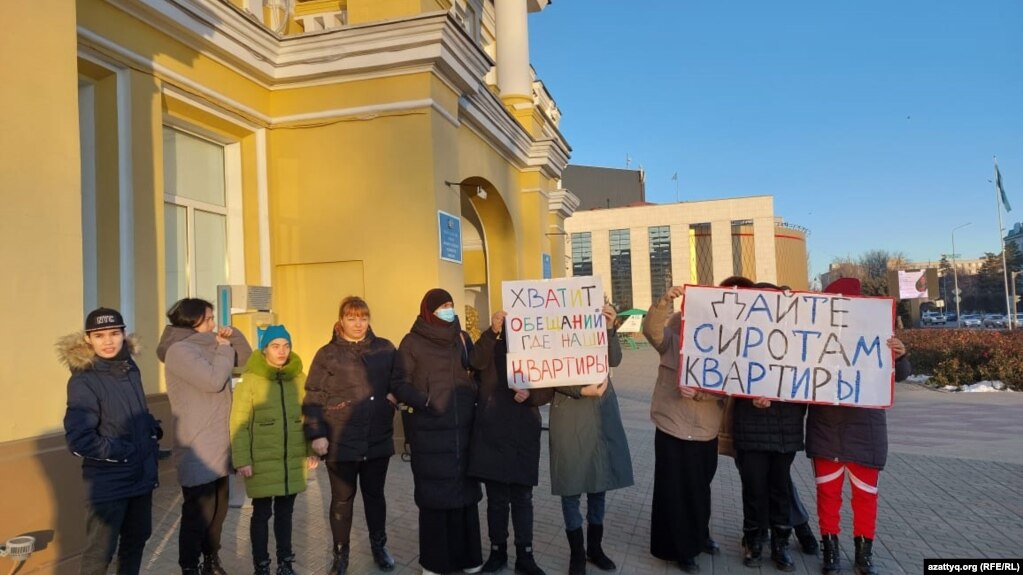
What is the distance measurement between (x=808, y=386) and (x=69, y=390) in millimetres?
4514

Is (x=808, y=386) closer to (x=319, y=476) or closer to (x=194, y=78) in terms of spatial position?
(x=319, y=476)

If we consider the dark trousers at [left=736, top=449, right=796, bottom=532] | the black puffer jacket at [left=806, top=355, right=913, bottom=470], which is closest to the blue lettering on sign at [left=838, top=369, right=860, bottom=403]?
the black puffer jacket at [left=806, top=355, right=913, bottom=470]

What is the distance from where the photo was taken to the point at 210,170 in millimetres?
8602

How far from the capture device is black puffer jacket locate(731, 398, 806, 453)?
15.4 ft

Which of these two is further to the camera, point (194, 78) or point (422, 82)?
point (422, 82)

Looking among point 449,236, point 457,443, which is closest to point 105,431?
point 457,443

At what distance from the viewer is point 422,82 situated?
890cm

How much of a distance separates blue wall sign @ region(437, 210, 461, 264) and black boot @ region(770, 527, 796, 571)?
18.1 ft

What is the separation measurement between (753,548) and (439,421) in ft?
7.86

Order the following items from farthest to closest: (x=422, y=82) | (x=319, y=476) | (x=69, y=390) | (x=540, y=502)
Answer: (x=422, y=82)
(x=319, y=476)
(x=540, y=502)
(x=69, y=390)

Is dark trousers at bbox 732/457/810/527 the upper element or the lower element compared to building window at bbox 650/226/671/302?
lower

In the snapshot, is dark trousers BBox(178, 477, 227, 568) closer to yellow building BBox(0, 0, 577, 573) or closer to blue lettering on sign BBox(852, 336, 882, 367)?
yellow building BBox(0, 0, 577, 573)

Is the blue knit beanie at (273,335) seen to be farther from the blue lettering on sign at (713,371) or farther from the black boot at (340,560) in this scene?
the blue lettering on sign at (713,371)

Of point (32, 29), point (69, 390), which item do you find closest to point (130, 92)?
point (32, 29)
